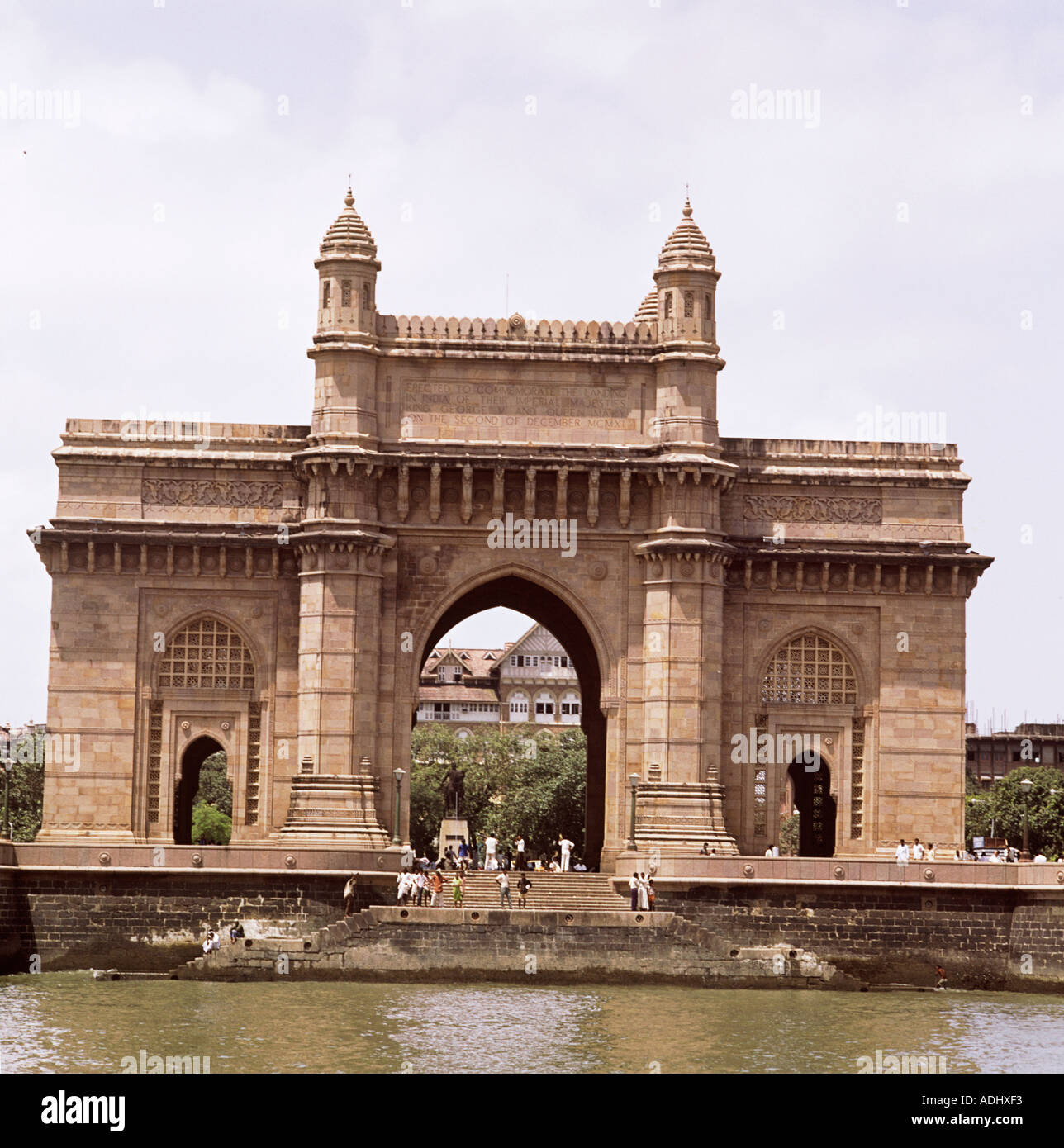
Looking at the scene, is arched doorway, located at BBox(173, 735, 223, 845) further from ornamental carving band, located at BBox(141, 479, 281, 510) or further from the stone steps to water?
→ the stone steps to water

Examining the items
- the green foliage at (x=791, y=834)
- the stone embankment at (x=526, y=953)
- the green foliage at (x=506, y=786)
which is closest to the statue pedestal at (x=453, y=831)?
the green foliage at (x=506, y=786)

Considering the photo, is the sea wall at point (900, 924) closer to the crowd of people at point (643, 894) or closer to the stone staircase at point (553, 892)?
the crowd of people at point (643, 894)

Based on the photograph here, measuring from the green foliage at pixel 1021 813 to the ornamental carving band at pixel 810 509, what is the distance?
3536 cm

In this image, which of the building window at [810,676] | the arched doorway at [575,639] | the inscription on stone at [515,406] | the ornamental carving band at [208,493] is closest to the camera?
the inscription on stone at [515,406]

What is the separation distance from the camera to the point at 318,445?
58.2 meters

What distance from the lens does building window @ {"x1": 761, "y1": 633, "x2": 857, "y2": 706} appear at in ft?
197

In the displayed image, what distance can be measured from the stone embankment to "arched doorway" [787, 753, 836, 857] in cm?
1309

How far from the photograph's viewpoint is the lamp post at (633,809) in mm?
57250

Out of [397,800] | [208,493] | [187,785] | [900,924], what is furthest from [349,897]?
[900,924]

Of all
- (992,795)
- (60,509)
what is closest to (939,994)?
(60,509)

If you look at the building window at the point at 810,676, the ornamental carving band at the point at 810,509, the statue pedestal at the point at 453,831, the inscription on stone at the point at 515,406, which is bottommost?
the statue pedestal at the point at 453,831

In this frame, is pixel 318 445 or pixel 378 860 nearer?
pixel 378 860
